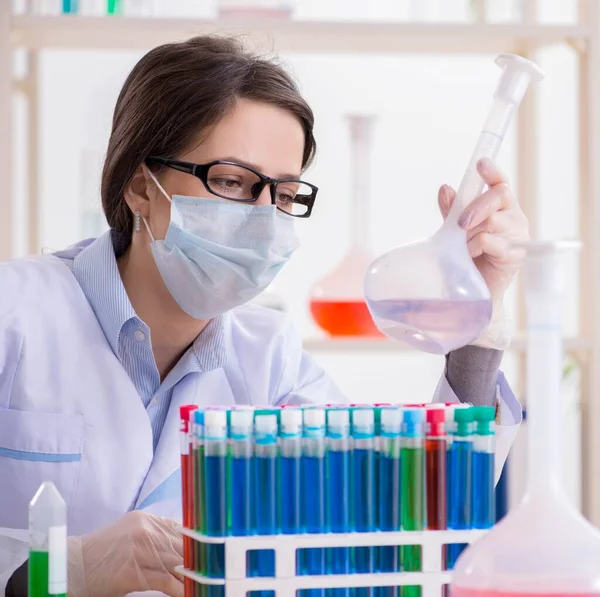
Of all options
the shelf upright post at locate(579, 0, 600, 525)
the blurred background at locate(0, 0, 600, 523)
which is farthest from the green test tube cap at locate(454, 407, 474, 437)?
the shelf upright post at locate(579, 0, 600, 525)

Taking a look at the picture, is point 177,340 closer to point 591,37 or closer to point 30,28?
point 30,28

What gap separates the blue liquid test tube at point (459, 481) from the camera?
0.86 meters

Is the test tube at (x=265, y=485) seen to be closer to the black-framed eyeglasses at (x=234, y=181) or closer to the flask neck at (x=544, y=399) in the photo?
the flask neck at (x=544, y=399)

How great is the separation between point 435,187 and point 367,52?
0.57 meters

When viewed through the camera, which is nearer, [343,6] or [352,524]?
[352,524]

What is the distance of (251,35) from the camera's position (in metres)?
2.05

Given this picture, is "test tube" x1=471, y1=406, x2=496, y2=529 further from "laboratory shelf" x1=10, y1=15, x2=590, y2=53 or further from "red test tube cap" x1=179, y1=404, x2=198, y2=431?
"laboratory shelf" x1=10, y1=15, x2=590, y2=53

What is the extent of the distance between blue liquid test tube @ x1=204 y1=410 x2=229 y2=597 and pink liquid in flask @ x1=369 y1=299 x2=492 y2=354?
0.19 metres

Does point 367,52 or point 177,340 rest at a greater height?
point 367,52

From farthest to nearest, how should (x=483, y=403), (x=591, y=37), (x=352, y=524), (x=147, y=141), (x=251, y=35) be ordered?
(x=591, y=37)
(x=251, y=35)
(x=147, y=141)
(x=483, y=403)
(x=352, y=524)

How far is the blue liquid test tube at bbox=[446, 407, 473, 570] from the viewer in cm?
86

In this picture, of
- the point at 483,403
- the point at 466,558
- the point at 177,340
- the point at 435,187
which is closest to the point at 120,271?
the point at 177,340

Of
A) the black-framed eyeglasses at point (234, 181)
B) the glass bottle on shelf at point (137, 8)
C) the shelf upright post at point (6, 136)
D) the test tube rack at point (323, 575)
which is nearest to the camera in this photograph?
the test tube rack at point (323, 575)

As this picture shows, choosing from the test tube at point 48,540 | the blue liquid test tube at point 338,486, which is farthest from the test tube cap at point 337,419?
the test tube at point 48,540
